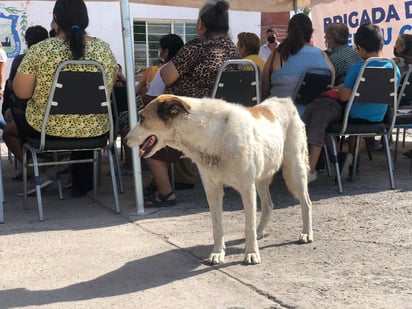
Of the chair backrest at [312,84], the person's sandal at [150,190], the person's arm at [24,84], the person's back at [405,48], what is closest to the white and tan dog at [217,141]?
the person's arm at [24,84]

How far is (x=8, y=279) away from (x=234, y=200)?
2.59 metres

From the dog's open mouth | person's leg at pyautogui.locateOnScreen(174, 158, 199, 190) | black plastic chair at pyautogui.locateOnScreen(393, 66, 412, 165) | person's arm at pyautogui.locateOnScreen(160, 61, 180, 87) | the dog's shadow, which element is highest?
person's arm at pyautogui.locateOnScreen(160, 61, 180, 87)

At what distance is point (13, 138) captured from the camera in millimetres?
6254

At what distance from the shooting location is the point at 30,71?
15.7ft

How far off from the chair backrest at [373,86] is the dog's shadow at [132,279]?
2.25m

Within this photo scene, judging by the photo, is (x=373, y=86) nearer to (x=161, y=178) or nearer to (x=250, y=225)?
(x=161, y=178)

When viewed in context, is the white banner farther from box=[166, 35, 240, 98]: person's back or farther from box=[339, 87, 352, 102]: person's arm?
box=[166, 35, 240, 98]: person's back

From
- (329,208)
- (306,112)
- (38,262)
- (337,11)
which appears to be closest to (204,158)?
(38,262)

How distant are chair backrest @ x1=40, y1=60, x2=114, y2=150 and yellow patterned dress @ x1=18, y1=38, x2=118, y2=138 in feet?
0.42

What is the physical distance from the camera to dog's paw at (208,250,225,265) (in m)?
3.72

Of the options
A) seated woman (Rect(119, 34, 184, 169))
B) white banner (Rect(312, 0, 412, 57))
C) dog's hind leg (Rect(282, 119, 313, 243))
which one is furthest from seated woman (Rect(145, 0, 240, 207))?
white banner (Rect(312, 0, 412, 57))

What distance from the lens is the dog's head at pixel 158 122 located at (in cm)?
348

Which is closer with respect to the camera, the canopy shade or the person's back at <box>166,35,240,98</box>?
the person's back at <box>166,35,240,98</box>

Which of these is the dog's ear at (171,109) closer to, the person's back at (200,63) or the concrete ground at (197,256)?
the concrete ground at (197,256)
